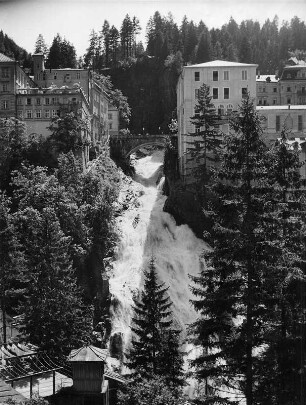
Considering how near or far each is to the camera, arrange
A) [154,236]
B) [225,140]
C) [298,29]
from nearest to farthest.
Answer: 1. [225,140]
2. [154,236]
3. [298,29]

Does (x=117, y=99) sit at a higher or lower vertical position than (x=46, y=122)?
higher

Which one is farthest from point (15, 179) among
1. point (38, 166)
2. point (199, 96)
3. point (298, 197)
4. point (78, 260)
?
point (298, 197)

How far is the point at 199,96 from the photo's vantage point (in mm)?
48156

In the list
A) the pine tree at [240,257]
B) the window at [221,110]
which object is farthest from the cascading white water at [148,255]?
the pine tree at [240,257]

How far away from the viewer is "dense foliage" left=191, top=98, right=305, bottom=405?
18.6m

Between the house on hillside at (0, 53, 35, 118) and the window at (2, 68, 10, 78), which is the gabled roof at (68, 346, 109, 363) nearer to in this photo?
the house on hillside at (0, 53, 35, 118)

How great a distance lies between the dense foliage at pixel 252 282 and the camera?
18.6 meters

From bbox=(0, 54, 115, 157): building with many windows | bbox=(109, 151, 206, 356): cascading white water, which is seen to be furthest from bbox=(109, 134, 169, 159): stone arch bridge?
bbox=(109, 151, 206, 356): cascading white water

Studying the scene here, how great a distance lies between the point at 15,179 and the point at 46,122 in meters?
7.91

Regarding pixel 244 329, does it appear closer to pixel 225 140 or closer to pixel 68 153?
pixel 225 140

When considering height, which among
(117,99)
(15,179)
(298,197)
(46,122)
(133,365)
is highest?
(117,99)

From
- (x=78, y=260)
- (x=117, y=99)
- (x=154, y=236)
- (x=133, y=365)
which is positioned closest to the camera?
(x=133, y=365)

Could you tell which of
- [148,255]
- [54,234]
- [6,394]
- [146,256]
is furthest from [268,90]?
[6,394]

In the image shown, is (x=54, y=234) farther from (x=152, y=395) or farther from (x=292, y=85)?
(x=292, y=85)
